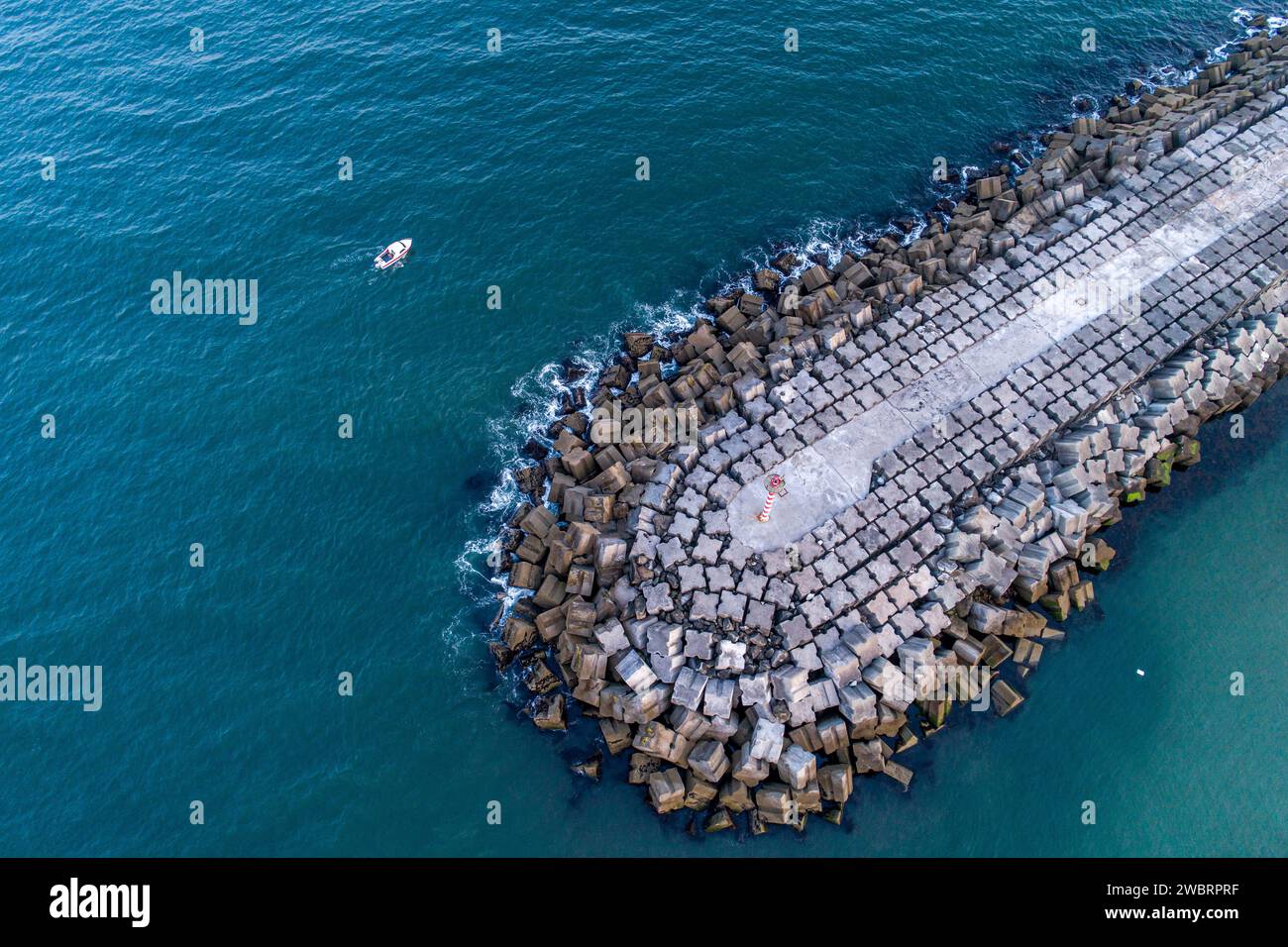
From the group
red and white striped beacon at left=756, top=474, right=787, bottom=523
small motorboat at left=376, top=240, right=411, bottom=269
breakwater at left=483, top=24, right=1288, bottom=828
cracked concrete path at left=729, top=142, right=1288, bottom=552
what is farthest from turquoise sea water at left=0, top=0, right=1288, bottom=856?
red and white striped beacon at left=756, top=474, right=787, bottom=523

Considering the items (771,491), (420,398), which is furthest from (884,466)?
(420,398)

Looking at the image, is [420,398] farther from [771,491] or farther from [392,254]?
[771,491]

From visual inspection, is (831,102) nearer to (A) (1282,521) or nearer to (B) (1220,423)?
(B) (1220,423)

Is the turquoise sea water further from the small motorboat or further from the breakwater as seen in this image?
the breakwater

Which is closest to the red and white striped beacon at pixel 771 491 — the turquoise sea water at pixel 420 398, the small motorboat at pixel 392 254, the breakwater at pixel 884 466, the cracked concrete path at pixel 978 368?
the cracked concrete path at pixel 978 368

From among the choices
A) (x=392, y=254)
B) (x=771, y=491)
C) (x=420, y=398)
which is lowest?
(x=771, y=491)

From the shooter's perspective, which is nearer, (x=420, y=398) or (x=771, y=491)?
(x=771, y=491)
